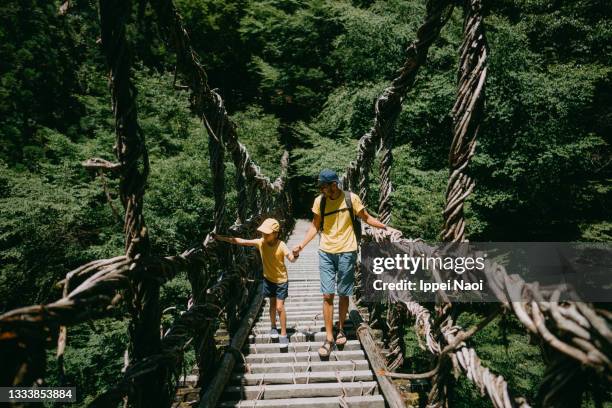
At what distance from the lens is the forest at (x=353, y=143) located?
23.8 ft

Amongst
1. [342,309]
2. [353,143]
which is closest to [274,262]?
[342,309]

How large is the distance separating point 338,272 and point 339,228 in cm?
37

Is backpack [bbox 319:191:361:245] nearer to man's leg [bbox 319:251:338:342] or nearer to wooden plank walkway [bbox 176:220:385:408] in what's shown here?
man's leg [bbox 319:251:338:342]

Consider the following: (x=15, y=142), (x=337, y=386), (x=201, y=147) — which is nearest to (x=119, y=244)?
(x=201, y=147)

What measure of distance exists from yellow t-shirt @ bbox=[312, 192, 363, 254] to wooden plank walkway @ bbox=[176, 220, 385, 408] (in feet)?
2.83

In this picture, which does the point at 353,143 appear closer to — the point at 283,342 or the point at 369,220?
the point at 369,220

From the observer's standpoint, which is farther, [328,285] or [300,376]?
[328,285]

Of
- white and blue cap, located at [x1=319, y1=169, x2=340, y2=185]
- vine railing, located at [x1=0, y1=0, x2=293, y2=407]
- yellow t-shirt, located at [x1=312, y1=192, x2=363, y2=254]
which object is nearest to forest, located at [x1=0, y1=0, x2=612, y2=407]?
yellow t-shirt, located at [x1=312, y1=192, x2=363, y2=254]

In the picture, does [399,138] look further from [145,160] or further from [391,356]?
[145,160]

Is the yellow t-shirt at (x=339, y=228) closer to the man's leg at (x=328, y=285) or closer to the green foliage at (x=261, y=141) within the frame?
the man's leg at (x=328, y=285)

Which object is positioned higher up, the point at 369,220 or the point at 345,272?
the point at 369,220

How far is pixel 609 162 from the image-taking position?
10.3 meters

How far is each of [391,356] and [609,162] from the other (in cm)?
1139

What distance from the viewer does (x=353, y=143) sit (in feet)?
39.4
